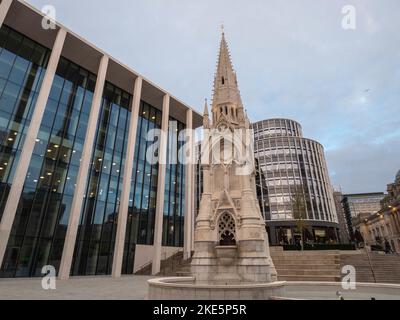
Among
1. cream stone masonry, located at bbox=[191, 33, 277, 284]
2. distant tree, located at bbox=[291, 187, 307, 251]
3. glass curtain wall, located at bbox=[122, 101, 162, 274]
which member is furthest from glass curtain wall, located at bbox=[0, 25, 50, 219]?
distant tree, located at bbox=[291, 187, 307, 251]

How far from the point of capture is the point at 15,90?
2623cm

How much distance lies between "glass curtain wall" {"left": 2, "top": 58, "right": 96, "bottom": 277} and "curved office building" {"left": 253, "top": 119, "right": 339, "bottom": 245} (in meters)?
56.4

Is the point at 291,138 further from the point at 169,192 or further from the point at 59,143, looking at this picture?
the point at 59,143

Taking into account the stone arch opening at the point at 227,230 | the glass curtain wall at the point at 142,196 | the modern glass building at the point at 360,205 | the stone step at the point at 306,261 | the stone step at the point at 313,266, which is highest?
the modern glass building at the point at 360,205

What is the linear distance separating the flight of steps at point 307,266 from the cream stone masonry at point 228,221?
11.8 meters

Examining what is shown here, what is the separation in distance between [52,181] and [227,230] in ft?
75.0

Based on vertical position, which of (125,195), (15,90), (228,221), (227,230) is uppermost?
(15,90)

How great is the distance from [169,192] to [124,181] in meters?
10.2

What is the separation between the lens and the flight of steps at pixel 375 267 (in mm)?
22436

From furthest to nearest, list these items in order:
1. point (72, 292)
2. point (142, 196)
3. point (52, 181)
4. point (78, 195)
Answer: point (142, 196), point (52, 181), point (78, 195), point (72, 292)

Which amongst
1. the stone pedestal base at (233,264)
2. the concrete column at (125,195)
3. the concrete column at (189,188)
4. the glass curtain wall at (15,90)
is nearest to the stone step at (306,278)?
the stone pedestal base at (233,264)

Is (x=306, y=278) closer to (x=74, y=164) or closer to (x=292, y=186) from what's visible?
(x=74, y=164)

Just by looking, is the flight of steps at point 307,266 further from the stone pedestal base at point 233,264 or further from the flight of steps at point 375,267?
the stone pedestal base at point 233,264

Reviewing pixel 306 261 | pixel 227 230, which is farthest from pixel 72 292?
pixel 306 261
